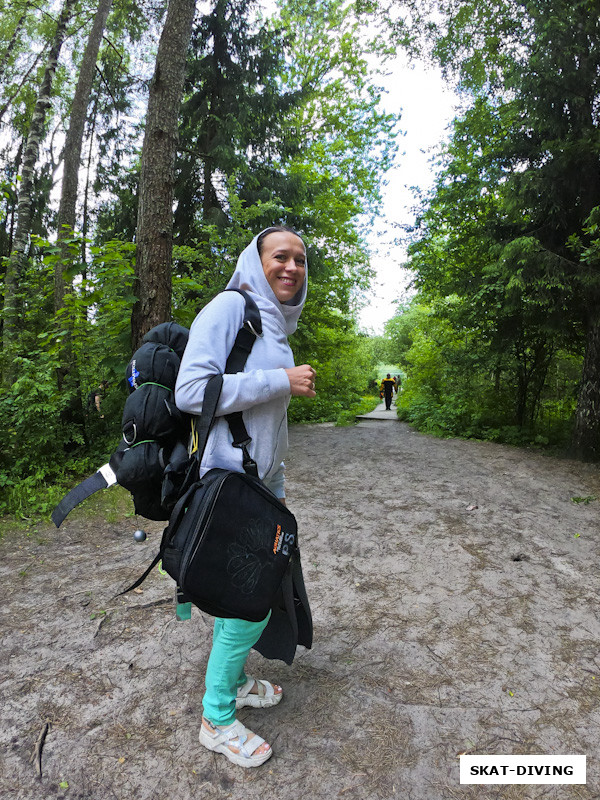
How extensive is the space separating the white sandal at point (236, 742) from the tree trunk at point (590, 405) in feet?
25.4

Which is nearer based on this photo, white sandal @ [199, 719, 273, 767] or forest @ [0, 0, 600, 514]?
white sandal @ [199, 719, 273, 767]

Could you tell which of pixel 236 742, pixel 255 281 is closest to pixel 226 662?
pixel 236 742

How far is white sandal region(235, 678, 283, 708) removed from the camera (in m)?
2.15

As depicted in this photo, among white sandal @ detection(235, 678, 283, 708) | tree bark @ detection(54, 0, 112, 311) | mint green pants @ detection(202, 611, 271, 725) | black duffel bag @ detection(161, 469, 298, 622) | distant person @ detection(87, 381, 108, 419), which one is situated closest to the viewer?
black duffel bag @ detection(161, 469, 298, 622)

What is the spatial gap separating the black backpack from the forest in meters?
3.72

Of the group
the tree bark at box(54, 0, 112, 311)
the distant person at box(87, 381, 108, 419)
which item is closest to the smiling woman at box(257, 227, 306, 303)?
the distant person at box(87, 381, 108, 419)

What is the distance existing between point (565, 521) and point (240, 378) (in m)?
4.74

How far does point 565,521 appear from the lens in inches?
193

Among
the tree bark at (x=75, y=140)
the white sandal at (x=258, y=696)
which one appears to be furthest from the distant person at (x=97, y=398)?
the white sandal at (x=258, y=696)

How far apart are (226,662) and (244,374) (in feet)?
3.66

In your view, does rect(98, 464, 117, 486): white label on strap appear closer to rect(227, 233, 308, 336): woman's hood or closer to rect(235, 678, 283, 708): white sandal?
rect(227, 233, 308, 336): woman's hood

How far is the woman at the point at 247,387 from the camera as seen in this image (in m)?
1.56

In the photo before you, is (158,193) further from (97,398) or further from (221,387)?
(221,387)

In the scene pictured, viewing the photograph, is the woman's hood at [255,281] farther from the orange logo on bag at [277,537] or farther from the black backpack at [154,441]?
the orange logo on bag at [277,537]
